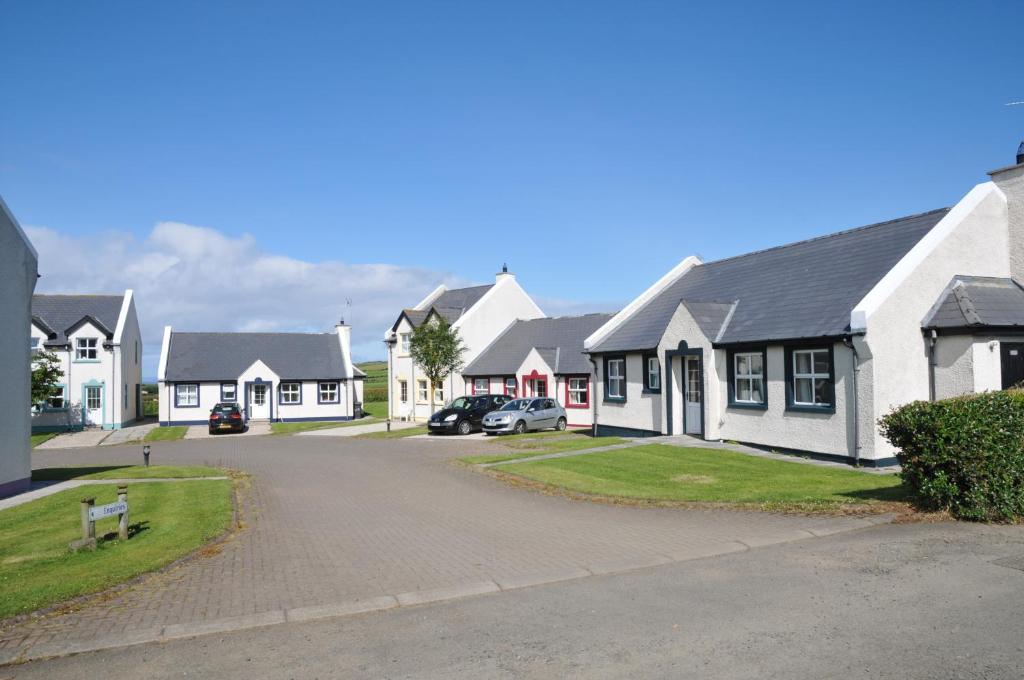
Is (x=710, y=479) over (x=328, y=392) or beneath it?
beneath

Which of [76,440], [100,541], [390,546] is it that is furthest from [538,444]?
[76,440]

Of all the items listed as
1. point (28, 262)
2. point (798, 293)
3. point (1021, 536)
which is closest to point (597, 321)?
point (798, 293)

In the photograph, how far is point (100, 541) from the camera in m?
11.7

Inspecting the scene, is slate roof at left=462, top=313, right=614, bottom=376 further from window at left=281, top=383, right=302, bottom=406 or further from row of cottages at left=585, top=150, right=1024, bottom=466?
window at left=281, top=383, right=302, bottom=406

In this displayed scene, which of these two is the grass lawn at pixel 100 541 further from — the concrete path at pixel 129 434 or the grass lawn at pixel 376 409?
the grass lawn at pixel 376 409

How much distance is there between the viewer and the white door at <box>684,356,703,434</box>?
78.5 ft

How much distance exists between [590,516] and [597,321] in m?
27.1

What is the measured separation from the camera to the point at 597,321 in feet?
130

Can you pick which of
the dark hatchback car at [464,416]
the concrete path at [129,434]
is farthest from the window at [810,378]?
the concrete path at [129,434]

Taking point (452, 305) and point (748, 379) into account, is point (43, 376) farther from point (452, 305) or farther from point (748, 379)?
point (748, 379)

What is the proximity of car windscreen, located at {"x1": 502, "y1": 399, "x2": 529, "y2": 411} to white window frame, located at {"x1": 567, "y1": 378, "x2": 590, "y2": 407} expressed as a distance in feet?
10.1

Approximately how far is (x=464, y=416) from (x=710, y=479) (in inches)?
796

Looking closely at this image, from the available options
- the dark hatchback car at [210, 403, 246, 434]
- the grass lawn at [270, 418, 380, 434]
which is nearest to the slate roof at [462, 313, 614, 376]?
the grass lawn at [270, 418, 380, 434]

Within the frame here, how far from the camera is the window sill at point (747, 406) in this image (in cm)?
2089
